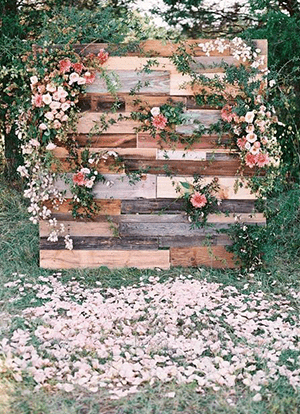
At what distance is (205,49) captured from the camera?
12.3 feet

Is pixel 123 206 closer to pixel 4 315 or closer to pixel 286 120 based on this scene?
pixel 4 315

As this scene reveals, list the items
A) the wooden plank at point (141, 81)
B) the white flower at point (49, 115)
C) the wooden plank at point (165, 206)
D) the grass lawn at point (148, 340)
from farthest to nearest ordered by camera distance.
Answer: the wooden plank at point (165, 206), the wooden plank at point (141, 81), the white flower at point (49, 115), the grass lawn at point (148, 340)

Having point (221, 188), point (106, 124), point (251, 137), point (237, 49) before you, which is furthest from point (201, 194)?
point (237, 49)

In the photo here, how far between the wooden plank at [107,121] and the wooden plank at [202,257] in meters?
0.88

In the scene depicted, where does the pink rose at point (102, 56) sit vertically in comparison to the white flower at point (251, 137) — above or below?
above

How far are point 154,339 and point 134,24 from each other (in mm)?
2287

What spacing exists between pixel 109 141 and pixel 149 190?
0.42 metres

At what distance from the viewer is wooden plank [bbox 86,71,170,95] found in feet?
12.5

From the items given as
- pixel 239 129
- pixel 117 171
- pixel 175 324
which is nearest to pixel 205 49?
pixel 239 129

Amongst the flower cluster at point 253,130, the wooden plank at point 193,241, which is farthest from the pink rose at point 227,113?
the wooden plank at point 193,241

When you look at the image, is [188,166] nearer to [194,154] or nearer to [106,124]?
[194,154]

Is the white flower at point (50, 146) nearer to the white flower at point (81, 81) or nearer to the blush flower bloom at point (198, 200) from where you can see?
the white flower at point (81, 81)

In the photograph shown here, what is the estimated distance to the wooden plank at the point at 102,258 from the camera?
13.0 feet

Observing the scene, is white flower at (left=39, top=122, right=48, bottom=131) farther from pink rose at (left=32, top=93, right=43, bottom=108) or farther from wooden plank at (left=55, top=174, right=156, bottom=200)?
wooden plank at (left=55, top=174, right=156, bottom=200)
